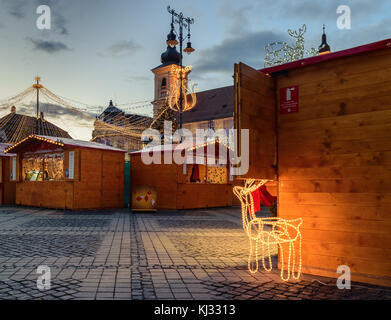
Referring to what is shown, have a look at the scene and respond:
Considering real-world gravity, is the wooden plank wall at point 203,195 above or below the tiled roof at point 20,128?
below

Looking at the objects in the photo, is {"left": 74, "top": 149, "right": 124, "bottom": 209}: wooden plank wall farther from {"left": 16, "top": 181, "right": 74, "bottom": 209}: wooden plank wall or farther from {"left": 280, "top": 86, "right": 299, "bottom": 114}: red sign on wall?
{"left": 280, "top": 86, "right": 299, "bottom": 114}: red sign on wall

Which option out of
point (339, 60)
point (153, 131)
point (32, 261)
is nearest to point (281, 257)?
point (339, 60)

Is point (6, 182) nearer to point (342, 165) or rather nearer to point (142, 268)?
point (142, 268)

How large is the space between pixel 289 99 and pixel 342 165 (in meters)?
1.31

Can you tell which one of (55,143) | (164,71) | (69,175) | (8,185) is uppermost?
(164,71)

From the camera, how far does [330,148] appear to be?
5477mm

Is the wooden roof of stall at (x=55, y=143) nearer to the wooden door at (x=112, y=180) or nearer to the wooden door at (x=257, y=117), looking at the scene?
the wooden door at (x=112, y=180)

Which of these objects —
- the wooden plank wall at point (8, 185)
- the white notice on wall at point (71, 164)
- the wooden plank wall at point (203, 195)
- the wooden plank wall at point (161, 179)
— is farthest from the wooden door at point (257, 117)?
the wooden plank wall at point (8, 185)

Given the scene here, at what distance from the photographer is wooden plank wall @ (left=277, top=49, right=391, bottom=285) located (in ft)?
16.6

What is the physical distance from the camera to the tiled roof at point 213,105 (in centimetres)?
6856

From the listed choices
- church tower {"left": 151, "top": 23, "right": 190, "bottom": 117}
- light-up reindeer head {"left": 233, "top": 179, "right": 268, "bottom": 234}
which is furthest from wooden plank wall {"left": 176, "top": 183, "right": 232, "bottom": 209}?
church tower {"left": 151, "top": 23, "right": 190, "bottom": 117}

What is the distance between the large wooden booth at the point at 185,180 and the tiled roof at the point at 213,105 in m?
47.0

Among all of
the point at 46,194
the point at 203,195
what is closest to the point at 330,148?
the point at 203,195
